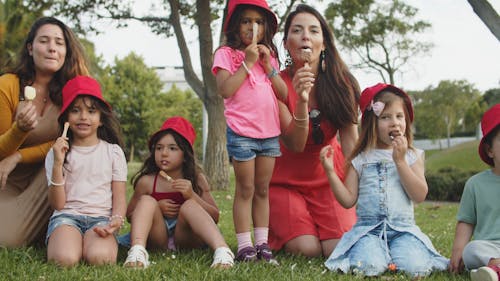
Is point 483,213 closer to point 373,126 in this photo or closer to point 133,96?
point 373,126

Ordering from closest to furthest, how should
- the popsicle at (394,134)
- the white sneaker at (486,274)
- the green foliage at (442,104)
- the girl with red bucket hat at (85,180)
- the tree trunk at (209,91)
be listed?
the white sneaker at (486,274) < the girl with red bucket hat at (85,180) < the popsicle at (394,134) < the tree trunk at (209,91) < the green foliage at (442,104)

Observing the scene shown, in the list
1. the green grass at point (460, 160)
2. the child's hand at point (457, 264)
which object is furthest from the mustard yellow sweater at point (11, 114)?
the green grass at point (460, 160)

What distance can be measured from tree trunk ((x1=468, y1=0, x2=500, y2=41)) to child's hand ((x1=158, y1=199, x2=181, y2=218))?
226 inches

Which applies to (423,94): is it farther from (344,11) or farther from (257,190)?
(257,190)

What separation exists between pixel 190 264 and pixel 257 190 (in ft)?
2.27

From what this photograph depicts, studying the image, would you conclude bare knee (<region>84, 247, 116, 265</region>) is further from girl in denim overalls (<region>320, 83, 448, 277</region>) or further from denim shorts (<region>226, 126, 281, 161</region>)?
girl in denim overalls (<region>320, 83, 448, 277</region>)

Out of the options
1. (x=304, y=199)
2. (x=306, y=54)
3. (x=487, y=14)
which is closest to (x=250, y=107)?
(x=306, y=54)

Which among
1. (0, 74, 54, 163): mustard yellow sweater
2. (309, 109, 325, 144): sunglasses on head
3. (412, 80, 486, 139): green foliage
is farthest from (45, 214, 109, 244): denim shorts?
(412, 80, 486, 139): green foliage

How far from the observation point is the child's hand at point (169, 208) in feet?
12.8

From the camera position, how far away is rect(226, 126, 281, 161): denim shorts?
11.5ft

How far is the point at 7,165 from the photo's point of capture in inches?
148

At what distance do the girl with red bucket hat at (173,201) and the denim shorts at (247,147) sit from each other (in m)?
0.49

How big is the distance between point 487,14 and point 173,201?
5.91 metres

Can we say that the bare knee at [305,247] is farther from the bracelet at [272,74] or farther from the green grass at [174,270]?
the bracelet at [272,74]
